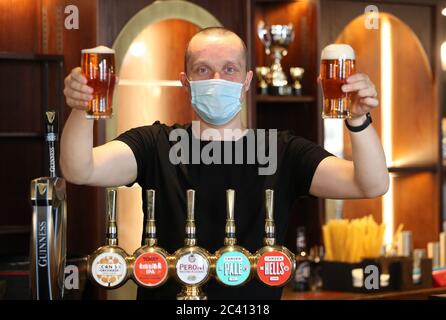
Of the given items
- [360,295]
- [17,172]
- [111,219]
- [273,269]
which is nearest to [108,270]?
[111,219]

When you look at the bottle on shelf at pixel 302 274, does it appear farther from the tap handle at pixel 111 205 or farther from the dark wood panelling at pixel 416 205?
the tap handle at pixel 111 205

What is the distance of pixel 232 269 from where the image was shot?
6.31 ft

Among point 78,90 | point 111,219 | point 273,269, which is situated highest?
point 78,90

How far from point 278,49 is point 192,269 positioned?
2569 millimetres

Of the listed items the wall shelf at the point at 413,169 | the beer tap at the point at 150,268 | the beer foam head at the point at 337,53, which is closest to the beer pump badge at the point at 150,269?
the beer tap at the point at 150,268

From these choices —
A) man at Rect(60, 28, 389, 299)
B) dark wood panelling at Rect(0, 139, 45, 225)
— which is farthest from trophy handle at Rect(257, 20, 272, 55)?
man at Rect(60, 28, 389, 299)

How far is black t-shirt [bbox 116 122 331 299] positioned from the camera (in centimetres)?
229

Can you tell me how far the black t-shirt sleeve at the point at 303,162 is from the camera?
235 cm

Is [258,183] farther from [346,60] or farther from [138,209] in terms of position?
[138,209]

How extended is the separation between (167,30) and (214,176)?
1.72m

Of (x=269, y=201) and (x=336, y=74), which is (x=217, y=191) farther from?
(x=336, y=74)

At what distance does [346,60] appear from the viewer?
1.88 meters

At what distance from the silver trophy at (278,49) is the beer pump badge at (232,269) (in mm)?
2440

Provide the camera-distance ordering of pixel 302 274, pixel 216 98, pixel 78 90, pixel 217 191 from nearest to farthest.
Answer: pixel 78 90 → pixel 216 98 → pixel 217 191 → pixel 302 274
